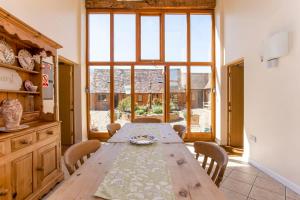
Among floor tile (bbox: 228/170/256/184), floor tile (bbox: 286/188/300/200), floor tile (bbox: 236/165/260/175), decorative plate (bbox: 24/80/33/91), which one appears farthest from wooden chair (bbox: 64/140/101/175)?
floor tile (bbox: 236/165/260/175)

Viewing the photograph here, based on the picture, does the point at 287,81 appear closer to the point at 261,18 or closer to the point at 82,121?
the point at 261,18

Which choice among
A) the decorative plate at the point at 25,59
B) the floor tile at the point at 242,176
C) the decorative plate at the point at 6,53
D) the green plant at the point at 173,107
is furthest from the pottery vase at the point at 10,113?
the green plant at the point at 173,107

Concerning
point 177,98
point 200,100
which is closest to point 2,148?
point 177,98

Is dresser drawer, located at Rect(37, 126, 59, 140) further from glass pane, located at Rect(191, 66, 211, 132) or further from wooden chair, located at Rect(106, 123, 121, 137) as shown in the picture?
glass pane, located at Rect(191, 66, 211, 132)

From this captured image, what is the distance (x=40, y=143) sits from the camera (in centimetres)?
250

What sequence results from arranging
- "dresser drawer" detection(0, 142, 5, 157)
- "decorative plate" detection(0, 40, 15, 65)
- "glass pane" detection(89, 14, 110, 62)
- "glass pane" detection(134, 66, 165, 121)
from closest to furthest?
1. "dresser drawer" detection(0, 142, 5, 157)
2. "decorative plate" detection(0, 40, 15, 65)
3. "glass pane" detection(89, 14, 110, 62)
4. "glass pane" detection(134, 66, 165, 121)

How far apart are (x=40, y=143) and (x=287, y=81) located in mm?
3513

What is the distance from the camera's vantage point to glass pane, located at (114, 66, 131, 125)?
5.82 m

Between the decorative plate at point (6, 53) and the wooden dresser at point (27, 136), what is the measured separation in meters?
0.02

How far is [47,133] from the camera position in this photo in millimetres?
2660

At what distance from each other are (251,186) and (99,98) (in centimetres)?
434

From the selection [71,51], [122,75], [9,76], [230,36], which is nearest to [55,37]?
[71,51]

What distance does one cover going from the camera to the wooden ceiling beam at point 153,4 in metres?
5.60

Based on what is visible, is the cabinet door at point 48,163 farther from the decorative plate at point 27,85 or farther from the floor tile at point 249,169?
the floor tile at point 249,169
